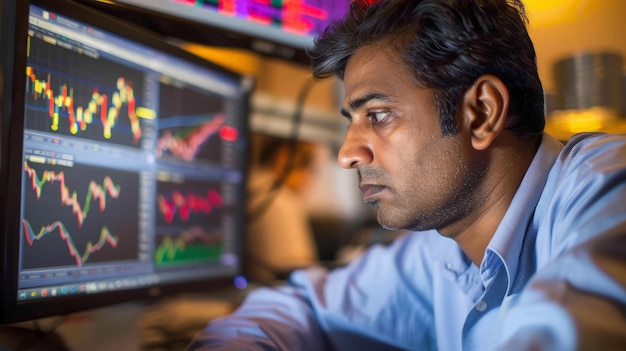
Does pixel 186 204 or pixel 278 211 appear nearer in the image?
pixel 186 204

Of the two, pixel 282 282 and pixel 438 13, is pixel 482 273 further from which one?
pixel 282 282

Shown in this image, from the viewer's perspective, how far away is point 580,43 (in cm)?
121

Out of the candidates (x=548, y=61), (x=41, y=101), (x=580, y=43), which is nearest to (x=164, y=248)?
(x=41, y=101)

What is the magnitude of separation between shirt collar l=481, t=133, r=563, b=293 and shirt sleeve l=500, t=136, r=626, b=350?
101 mm

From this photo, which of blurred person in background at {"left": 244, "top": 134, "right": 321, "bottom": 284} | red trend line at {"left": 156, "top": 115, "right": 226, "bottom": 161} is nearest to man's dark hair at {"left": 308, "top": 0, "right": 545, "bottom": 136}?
red trend line at {"left": 156, "top": 115, "right": 226, "bottom": 161}

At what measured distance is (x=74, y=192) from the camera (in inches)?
27.1

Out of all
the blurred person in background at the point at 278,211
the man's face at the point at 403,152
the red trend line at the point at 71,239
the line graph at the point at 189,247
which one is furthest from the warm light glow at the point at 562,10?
the red trend line at the point at 71,239

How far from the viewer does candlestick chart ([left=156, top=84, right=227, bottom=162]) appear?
88 cm

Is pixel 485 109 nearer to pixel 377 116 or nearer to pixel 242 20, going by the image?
pixel 377 116

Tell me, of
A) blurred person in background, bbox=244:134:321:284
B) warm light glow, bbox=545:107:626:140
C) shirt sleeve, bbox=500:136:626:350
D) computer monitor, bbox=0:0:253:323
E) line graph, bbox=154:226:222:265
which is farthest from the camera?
blurred person in background, bbox=244:134:321:284

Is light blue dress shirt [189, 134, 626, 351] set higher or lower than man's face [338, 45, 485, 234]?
lower

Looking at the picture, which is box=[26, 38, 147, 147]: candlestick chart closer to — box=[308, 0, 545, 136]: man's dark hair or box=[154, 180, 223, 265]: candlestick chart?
box=[154, 180, 223, 265]: candlestick chart

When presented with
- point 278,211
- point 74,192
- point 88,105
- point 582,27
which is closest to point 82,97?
point 88,105

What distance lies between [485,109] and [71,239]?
0.55 metres
